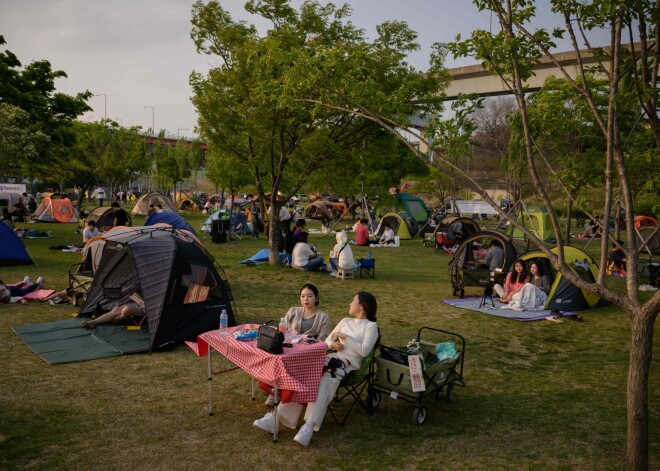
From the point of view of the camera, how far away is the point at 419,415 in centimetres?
625

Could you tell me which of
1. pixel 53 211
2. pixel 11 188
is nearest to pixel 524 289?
pixel 53 211

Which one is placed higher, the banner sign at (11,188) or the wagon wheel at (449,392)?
the banner sign at (11,188)

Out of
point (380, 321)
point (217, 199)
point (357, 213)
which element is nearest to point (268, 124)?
point (380, 321)

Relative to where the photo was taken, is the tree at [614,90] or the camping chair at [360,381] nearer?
the tree at [614,90]

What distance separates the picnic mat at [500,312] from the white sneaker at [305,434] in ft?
23.7

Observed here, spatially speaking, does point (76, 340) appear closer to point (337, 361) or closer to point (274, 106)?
point (337, 361)

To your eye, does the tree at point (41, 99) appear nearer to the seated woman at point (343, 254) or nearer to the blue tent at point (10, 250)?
the blue tent at point (10, 250)

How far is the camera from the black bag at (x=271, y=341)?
570 cm

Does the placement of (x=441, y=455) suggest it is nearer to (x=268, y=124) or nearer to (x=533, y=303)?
(x=533, y=303)

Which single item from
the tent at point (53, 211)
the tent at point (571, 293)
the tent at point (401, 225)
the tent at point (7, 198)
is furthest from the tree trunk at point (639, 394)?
the tent at point (7, 198)

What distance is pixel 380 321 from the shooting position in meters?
11.1

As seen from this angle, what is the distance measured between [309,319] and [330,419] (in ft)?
4.30

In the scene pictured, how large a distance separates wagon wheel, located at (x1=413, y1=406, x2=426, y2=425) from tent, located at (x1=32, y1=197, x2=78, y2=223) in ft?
94.6

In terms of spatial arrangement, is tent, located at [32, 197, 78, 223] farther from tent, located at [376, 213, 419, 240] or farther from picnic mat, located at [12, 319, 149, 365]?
picnic mat, located at [12, 319, 149, 365]
